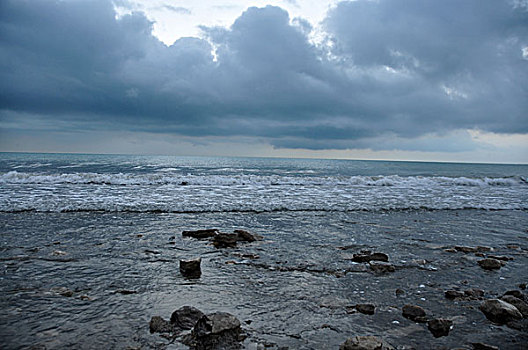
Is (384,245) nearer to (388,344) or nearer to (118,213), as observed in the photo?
(388,344)

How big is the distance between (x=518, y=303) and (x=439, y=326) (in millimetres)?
1120

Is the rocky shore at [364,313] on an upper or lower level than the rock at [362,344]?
lower

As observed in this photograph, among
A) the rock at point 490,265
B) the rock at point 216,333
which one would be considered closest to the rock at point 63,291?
the rock at point 216,333

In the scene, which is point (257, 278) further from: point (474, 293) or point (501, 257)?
point (501, 257)

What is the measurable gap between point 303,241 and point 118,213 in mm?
5565

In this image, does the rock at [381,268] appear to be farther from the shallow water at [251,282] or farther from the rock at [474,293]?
the rock at [474,293]

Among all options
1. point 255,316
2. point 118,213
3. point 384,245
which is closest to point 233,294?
point 255,316

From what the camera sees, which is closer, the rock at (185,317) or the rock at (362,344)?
the rock at (362,344)

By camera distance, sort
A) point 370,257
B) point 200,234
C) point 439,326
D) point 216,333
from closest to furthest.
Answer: point 216,333
point 439,326
point 370,257
point 200,234

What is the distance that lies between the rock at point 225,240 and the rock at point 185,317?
8.42 feet

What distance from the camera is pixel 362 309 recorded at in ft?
10.1

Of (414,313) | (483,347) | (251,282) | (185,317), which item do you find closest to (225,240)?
(251,282)

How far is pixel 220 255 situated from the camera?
486 centimetres

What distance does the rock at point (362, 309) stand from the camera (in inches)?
119
